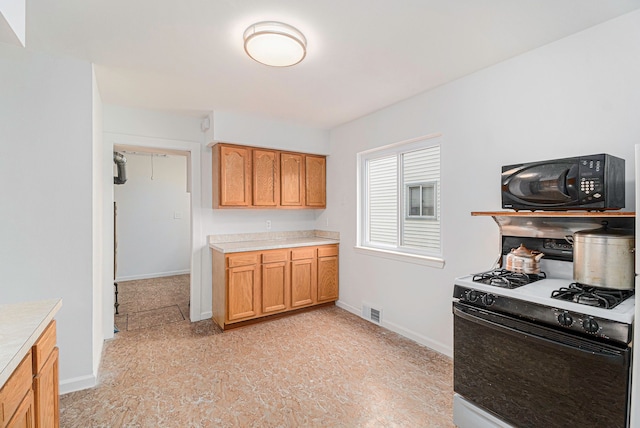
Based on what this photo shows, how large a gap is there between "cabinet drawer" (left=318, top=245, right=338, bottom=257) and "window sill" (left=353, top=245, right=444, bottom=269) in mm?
362

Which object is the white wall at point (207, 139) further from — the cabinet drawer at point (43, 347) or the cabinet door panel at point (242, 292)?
the cabinet drawer at point (43, 347)

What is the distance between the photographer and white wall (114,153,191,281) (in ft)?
18.7

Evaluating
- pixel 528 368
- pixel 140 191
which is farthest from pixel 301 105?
pixel 140 191

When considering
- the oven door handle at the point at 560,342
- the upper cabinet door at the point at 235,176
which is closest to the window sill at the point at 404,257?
the oven door handle at the point at 560,342

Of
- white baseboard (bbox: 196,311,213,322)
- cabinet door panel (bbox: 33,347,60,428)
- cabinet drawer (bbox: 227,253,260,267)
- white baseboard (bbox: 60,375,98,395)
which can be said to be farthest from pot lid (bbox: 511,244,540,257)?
white baseboard (bbox: 196,311,213,322)

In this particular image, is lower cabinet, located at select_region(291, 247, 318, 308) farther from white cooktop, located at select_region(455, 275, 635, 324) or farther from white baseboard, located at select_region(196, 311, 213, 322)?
white cooktop, located at select_region(455, 275, 635, 324)

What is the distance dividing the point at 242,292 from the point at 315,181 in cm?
180

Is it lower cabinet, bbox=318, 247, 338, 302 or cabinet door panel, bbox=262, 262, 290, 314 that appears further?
lower cabinet, bbox=318, 247, 338, 302

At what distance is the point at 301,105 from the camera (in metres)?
3.32

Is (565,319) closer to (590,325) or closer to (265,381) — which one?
(590,325)

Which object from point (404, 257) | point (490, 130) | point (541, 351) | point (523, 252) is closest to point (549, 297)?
point (541, 351)

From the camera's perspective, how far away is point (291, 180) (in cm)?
411

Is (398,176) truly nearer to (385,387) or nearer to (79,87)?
(385,387)

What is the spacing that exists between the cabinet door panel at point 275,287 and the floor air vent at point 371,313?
37.5 inches
